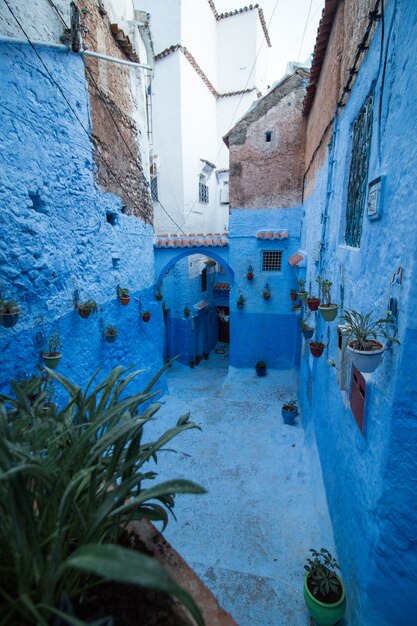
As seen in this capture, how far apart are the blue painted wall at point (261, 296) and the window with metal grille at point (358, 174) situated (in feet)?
21.5

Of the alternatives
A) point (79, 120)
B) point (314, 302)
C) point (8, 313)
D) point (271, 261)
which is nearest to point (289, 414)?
point (314, 302)

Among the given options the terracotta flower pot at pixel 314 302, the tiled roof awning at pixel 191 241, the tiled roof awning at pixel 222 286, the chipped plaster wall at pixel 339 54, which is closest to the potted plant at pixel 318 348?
the terracotta flower pot at pixel 314 302

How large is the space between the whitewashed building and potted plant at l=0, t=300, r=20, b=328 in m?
10.4

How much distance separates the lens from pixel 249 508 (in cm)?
528

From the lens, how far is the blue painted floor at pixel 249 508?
396 centimetres

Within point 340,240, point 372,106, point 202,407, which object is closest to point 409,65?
point 372,106

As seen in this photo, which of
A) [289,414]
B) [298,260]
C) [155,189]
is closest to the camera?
[289,414]

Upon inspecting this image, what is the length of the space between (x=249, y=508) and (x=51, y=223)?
559 centimetres

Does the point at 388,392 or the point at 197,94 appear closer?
the point at 388,392

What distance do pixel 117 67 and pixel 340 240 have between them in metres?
5.74

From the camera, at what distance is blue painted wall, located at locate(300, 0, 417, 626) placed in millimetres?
2162

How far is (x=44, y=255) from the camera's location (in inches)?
179

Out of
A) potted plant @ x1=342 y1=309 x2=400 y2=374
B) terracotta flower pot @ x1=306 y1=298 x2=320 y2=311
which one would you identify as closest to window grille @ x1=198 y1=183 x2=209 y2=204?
terracotta flower pot @ x1=306 y1=298 x2=320 y2=311

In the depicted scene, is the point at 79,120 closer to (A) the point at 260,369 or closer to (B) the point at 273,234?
(B) the point at 273,234
